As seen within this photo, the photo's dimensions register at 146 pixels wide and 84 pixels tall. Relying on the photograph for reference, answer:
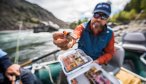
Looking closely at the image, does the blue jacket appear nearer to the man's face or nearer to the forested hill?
the man's face

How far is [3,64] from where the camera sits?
2498 mm

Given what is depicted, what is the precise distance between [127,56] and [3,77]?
3.43m

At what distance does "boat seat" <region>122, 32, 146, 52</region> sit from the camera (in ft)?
17.0

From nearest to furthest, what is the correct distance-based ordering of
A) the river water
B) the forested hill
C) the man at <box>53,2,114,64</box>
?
1. the man at <box>53,2,114,64</box>
2. the river water
3. the forested hill

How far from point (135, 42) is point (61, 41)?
10.7 ft

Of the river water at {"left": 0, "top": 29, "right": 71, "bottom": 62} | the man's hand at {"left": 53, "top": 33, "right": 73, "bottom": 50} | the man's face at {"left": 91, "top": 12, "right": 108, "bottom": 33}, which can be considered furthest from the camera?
the river water at {"left": 0, "top": 29, "right": 71, "bottom": 62}

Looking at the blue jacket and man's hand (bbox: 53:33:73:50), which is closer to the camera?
man's hand (bbox: 53:33:73:50)

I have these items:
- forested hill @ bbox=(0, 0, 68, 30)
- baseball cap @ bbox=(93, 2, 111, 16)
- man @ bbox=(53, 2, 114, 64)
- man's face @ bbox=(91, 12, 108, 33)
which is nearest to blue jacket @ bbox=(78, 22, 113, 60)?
man @ bbox=(53, 2, 114, 64)

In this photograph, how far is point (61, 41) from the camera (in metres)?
2.44

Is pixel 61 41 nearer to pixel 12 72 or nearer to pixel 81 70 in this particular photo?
pixel 81 70

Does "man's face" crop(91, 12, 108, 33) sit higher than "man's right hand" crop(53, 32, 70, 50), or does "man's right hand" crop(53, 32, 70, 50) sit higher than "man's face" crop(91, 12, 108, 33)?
"man's face" crop(91, 12, 108, 33)

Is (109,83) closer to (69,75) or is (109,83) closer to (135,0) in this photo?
(69,75)

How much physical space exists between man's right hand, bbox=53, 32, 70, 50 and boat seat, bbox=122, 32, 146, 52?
3061 millimetres


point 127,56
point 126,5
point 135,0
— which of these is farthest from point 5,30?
point 127,56
